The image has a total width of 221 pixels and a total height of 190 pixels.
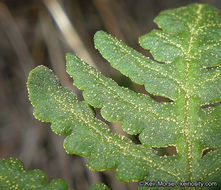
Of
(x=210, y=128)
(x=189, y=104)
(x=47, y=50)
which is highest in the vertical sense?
(x=47, y=50)

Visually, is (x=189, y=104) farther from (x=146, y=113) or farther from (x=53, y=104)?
(x=53, y=104)

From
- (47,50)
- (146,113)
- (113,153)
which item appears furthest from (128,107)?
(47,50)

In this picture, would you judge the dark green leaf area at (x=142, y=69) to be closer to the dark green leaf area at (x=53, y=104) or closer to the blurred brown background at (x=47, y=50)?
the dark green leaf area at (x=53, y=104)

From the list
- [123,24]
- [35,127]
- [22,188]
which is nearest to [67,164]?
[35,127]

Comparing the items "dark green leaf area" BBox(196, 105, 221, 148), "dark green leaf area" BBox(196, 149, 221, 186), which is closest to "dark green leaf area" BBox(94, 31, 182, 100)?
"dark green leaf area" BBox(196, 105, 221, 148)

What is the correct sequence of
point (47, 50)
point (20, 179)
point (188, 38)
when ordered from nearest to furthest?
point (20, 179) → point (188, 38) → point (47, 50)

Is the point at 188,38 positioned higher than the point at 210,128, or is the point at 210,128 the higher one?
the point at 188,38

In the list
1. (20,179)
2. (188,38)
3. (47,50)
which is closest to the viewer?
(20,179)

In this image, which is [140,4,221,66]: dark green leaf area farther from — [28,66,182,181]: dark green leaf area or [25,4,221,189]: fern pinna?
[28,66,182,181]: dark green leaf area
